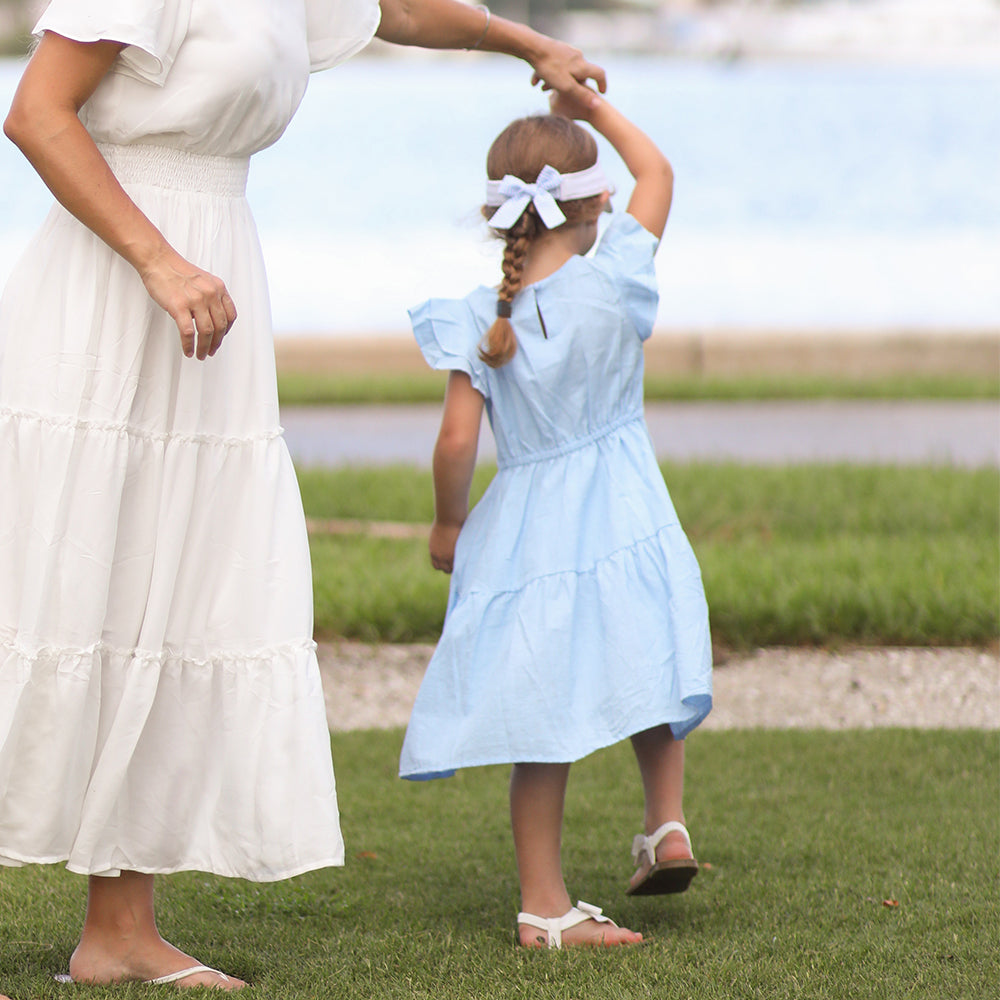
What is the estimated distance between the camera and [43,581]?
86.9 inches

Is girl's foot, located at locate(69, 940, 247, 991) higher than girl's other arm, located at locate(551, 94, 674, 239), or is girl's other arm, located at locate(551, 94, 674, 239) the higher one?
girl's other arm, located at locate(551, 94, 674, 239)

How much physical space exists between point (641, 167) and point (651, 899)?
1346 mm

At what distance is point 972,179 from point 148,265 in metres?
34.3

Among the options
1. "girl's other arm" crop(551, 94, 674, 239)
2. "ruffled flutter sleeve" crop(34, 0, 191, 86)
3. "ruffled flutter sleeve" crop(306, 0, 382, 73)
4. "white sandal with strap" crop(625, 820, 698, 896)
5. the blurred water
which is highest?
the blurred water

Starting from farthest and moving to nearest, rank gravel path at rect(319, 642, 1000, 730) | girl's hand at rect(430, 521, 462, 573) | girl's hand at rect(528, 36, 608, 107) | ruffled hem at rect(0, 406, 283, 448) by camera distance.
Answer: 1. gravel path at rect(319, 642, 1000, 730)
2. girl's hand at rect(528, 36, 608, 107)
3. girl's hand at rect(430, 521, 462, 573)
4. ruffled hem at rect(0, 406, 283, 448)

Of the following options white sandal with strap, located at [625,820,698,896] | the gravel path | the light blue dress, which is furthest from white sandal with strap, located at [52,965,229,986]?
the gravel path

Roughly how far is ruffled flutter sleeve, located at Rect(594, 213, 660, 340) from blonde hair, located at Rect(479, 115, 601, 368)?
0.07m

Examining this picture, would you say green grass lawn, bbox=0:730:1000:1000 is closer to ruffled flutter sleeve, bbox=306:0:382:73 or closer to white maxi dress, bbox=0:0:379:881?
white maxi dress, bbox=0:0:379:881

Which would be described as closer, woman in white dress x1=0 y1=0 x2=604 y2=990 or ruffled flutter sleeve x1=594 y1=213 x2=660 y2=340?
woman in white dress x1=0 y1=0 x2=604 y2=990

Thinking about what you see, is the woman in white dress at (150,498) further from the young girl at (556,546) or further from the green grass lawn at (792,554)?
the green grass lawn at (792,554)

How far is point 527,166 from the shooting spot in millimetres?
2762

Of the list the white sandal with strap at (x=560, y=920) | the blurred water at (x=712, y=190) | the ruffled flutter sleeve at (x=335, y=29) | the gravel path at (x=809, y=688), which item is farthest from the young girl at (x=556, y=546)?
Result: the blurred water at (x=712, y=190)

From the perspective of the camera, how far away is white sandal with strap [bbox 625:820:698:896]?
2.58m

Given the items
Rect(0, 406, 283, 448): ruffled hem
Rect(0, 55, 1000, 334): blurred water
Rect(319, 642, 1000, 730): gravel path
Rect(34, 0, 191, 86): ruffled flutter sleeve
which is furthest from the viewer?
Rect(0, 55, 1000, 334): blurred water
